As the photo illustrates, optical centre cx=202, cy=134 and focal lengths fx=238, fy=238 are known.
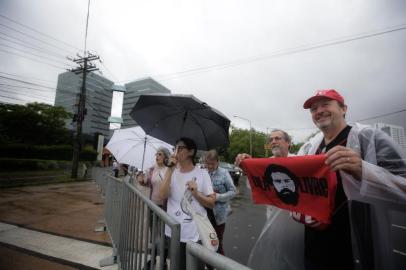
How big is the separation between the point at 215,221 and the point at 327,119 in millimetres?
2292

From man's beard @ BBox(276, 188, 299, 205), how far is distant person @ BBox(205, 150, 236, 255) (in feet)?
5.03

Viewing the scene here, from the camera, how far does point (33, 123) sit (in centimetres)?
3597

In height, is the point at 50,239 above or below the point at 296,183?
below

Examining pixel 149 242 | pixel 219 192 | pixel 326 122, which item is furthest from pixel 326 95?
pixel 219 192

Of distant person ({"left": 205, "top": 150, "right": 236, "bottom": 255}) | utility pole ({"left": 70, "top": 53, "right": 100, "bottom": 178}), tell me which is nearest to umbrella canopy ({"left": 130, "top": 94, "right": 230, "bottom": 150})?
distant person ({"left": 205, "top": 150, "right": 236, "bottom": 255})

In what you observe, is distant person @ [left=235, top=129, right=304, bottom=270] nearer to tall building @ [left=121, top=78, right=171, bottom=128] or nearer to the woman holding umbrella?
the woman holding umbrella

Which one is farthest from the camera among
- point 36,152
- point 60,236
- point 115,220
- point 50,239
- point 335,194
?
point 36,152

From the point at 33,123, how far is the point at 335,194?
4335 centimetres

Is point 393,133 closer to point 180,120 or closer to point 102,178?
point 180,120

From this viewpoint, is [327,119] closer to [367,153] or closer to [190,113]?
[367,153]

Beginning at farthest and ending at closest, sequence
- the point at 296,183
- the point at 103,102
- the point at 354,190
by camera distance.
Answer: the point at 103,102 → the point at 296,183 → the point at 354,190

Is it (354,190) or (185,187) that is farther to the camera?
(185,187)

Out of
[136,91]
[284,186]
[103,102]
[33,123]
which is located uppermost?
[136,91]

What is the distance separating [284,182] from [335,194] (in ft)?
1.39
